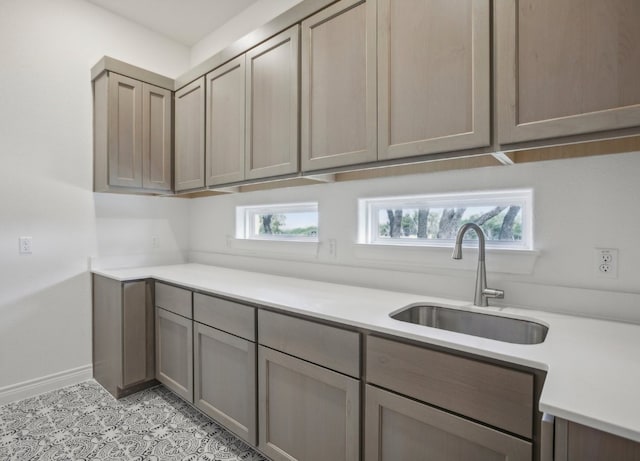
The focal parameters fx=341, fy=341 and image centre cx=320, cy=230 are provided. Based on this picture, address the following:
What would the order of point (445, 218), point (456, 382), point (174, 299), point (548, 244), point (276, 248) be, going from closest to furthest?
point (456, 382)
point (548, 244)
point (445, 218)
point (174, 299)
point (276, 248)

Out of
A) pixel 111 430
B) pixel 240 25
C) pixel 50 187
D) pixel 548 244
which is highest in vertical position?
pixel 240 25

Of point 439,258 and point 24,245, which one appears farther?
point 24,245

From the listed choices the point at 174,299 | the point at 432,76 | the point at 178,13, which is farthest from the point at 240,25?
the point at 174,299

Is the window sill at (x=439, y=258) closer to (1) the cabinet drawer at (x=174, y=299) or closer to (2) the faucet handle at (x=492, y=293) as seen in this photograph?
(2) the faucet handle at (x=492, y=293)

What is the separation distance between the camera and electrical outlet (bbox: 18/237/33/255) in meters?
2.33

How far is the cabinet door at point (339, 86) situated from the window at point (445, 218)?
1.40ft

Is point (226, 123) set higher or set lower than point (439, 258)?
higher

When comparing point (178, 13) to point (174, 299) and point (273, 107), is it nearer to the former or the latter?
point (273, 107)

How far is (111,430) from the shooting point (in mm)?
1971

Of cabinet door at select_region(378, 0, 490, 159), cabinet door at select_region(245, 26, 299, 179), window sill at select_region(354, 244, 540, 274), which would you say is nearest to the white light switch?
cabinet door at select_region(245, 26, 299, 179)

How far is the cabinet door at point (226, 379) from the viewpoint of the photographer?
1.69 m

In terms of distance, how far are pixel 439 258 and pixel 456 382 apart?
2.39 ft

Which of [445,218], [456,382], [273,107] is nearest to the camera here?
[456,382]

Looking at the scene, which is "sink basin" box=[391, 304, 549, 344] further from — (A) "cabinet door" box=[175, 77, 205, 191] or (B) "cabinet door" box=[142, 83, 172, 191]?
(B) "cabinet door" box=[142, 83, 172, 191]
